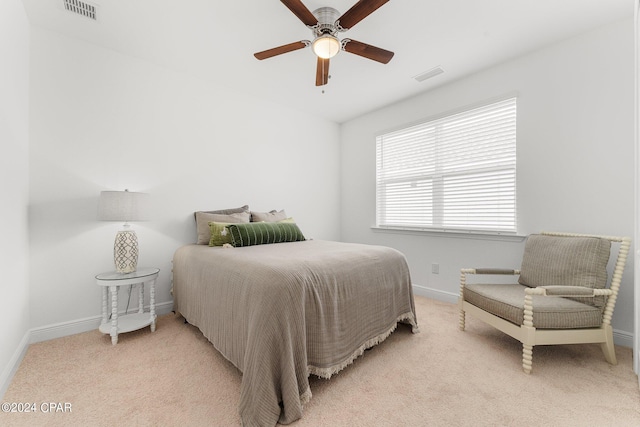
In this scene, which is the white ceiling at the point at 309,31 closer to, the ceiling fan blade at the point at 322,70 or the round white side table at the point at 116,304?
the ceiling fan blade at the point at 322,70

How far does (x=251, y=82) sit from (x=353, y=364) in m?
3.13

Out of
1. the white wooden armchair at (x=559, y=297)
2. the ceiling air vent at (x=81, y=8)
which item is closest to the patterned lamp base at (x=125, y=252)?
the ceiling air vent at (x=81, y=8)

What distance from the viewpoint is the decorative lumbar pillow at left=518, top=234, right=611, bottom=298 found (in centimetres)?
193

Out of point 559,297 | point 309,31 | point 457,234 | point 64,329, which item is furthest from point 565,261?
point 64,329

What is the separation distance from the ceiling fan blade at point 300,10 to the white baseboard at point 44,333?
2806mm

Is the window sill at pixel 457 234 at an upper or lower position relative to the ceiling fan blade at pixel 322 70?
lower

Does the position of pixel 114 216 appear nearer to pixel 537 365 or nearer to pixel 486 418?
pixel 486 418

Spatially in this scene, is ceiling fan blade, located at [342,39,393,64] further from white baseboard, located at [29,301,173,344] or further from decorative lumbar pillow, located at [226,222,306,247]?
white baseboard, located at [29,301,173,344]

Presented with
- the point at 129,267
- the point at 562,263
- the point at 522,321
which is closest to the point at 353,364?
the point at 522,321

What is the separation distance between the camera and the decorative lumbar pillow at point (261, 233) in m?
2.56

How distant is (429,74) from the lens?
2.96 meters

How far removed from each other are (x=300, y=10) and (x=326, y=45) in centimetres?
31

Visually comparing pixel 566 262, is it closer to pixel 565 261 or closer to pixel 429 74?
pixel 565 261

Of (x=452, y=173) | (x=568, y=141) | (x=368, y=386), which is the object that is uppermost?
(x=568, y=141)
